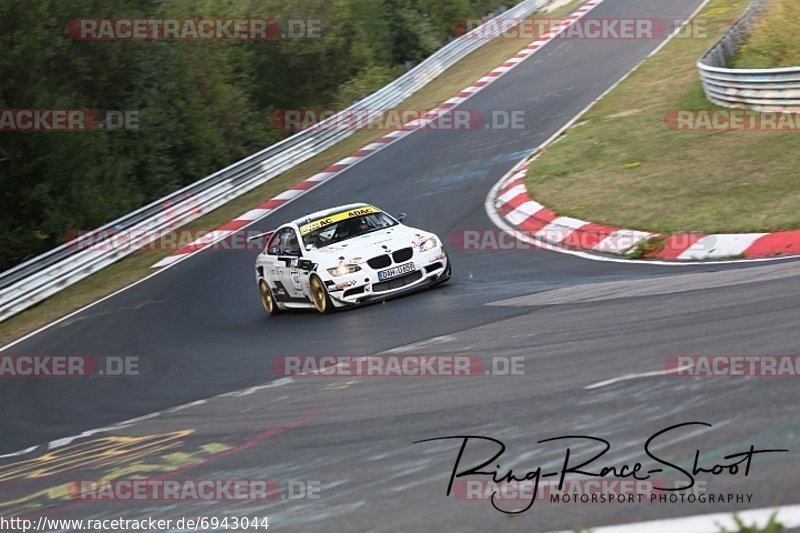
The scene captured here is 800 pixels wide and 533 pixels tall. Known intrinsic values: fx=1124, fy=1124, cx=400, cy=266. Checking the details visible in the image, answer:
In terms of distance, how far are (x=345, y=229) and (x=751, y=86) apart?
26.4ft

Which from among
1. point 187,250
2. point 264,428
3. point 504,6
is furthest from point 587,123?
point 504,6

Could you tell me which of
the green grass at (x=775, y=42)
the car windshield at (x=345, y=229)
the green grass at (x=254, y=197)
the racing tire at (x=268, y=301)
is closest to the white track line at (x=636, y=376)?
the car windshield at (x=345, y=229)

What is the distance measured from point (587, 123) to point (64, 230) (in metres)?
11.0

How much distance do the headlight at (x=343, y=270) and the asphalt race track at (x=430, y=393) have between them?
0.50m

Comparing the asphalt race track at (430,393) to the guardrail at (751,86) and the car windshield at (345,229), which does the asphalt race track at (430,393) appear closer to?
the car windshield at (345,229)

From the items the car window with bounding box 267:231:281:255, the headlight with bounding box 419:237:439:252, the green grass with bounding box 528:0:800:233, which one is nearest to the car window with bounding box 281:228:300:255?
the car window with bounding box 267:231:281:255

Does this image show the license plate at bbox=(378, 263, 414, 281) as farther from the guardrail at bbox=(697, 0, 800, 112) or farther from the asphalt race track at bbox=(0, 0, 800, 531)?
the guardrail at bbox=(697, 0, 800, 112)

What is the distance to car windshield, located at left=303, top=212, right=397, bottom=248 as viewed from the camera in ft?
46.7

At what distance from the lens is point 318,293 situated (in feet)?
45.3

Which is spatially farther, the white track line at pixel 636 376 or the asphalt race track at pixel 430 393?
the white track line at pixel 636 376

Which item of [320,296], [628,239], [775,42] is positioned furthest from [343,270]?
[775,42]

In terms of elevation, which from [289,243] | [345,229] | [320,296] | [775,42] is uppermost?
[775,42]

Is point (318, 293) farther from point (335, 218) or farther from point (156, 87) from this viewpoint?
point (156, 87)

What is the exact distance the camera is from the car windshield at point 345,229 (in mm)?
14234
